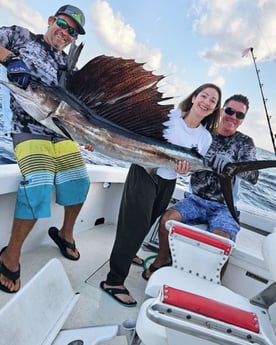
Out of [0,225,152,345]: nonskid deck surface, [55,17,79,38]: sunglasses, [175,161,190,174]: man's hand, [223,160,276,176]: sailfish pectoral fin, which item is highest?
[55,17,79,38]: sunglasses

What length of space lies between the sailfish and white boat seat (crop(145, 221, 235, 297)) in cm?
35

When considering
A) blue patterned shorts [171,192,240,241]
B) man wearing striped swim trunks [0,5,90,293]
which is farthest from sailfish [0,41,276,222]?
blue patterned shorts [171,192,240,241]

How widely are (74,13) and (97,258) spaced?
1.53 m

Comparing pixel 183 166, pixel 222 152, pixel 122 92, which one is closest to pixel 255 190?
pixel 222 152

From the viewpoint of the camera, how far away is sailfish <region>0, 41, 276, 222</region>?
1.26m

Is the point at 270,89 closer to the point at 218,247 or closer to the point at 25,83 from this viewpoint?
the point at 218,247

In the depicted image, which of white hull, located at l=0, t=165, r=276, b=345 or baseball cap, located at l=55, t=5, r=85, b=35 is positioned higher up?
baseball cap, located at l=55, t=5, r=85, b=35

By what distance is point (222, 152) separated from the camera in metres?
2.08

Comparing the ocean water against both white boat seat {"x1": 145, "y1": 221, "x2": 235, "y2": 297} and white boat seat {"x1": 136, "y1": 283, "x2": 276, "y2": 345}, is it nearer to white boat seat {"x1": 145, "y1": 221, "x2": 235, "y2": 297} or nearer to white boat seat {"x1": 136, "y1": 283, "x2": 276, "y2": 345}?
white boat seat {"x1": 145, "y1": 221, "x2": 235, "y2": 297}

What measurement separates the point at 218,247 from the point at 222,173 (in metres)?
0.41

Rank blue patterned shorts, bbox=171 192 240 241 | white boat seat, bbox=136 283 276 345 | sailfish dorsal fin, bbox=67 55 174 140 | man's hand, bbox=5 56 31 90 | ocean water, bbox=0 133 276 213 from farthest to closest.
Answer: ocean water, bbox=0 133 276 213 < blue patterned shorts, bbox=171 192 240 241 < sailfish dorsal fin, bbox=67 55 174 140 < man's hand, bbox=5 56 31 90 < white boat seat, bbox=136 283 276 345

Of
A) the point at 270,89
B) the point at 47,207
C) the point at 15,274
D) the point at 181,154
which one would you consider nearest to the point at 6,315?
the point at 15,274

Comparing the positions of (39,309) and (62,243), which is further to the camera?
(62,243)

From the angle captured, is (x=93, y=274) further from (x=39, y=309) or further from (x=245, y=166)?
(x=245, y=166)
